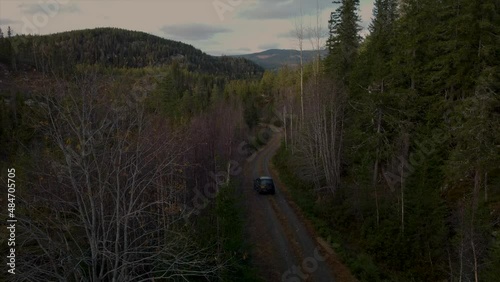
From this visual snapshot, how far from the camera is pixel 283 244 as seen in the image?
64.7ft

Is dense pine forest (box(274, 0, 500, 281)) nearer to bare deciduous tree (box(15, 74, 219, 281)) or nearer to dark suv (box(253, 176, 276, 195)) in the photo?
dark suv (box(253, 176, 276, 195))

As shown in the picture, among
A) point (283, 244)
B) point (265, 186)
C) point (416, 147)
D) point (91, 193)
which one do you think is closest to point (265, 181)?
point (265, 186)

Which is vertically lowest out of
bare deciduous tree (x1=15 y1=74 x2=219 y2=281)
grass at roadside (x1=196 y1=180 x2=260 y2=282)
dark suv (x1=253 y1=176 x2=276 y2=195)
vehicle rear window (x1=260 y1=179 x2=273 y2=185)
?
dark suv (x1=253 y1=176 x2=276 y2=195)

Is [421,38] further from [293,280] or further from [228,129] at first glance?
[293,280]

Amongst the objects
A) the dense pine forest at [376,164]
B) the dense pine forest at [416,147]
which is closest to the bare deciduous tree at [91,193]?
the dense pine forest at [376,164]

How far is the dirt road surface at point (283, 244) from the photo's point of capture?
654 inches

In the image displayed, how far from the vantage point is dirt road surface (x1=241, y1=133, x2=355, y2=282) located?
16609mm

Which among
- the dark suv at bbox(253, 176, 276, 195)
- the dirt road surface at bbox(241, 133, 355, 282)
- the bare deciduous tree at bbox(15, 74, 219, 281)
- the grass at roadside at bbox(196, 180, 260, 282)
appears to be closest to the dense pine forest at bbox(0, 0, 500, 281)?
the grass at roadside at bbox(196, 180, 260, 282)

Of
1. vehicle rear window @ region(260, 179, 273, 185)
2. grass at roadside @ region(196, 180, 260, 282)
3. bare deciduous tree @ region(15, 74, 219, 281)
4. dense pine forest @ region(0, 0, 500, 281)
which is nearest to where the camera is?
bare deciduous tree @ region(15, 74, 219, 281)

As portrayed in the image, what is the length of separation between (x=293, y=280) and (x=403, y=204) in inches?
272

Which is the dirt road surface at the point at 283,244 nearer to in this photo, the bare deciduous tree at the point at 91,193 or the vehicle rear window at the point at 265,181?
the vehicle rear window at the point at 265,181

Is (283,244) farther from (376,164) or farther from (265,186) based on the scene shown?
(265,186)

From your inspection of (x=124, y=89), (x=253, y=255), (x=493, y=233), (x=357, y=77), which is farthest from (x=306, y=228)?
(x=124, y=89)

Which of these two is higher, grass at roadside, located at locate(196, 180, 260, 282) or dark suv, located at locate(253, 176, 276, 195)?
grass at roadside, located at locate(196, 180, 260, 282)
